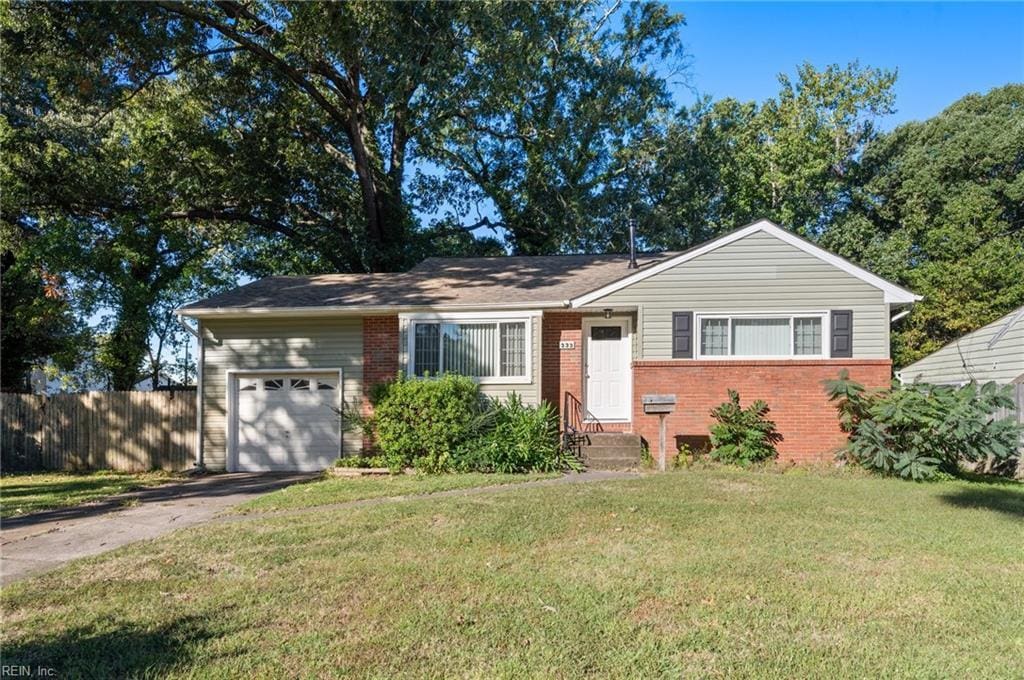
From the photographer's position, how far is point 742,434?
38.8 ft

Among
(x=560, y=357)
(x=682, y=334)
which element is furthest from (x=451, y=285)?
(x=682, y=334)

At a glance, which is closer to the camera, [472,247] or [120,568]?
[120,568]

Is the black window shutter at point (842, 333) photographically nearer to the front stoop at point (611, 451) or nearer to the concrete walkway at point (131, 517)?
the front stoop at point (611, 451)

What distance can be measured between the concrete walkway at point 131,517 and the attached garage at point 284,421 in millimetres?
1750

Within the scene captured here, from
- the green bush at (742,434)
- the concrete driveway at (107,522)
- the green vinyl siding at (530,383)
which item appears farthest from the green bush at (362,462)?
the green bush at (742,434)

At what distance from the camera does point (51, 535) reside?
24.2 ft

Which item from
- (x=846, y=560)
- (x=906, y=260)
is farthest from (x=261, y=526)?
(x=906, y=260)

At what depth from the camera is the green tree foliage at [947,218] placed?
2059 cm

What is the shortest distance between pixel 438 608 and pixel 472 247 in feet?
61.1

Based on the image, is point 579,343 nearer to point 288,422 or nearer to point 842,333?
point 842,333

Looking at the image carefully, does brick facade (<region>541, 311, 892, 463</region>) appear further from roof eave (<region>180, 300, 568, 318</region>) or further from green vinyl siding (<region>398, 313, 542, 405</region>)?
roof eave (<region>180, 300, 568, 318</region>)

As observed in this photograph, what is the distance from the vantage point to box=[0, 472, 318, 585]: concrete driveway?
6422 mm

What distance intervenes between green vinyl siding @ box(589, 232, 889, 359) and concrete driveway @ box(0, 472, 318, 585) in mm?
7187

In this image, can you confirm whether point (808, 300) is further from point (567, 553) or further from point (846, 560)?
point (567, 553)
